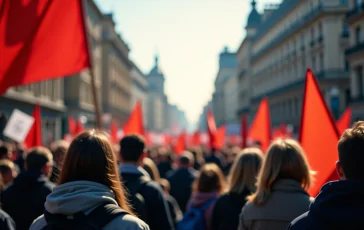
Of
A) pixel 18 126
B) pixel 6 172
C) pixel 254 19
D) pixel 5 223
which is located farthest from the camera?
pixel 254 19

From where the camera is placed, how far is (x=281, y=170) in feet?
11.8

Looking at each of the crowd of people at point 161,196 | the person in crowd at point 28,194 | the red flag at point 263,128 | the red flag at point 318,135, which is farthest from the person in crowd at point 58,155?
the red flag at point 263,128

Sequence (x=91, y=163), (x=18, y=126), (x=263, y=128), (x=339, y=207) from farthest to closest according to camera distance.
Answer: (x=263, y=128) → (x=18, y=126) → (x=91, y=163) → (x=339, y=207)

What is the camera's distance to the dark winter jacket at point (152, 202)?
175 inches

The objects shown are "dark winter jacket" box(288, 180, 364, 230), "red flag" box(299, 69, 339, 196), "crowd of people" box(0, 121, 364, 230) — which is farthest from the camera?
"red flag" box(299, 69, 339, 196)

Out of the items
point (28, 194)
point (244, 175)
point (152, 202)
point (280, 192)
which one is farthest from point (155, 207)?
point (280, 192)

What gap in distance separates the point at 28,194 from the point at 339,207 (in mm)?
3052

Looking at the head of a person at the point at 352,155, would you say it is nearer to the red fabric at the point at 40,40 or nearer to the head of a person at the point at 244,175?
the head of a person at the point at 244,175

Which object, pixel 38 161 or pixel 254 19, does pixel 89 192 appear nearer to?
pixel 38 161

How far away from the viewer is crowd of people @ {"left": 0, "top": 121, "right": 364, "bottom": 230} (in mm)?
2402

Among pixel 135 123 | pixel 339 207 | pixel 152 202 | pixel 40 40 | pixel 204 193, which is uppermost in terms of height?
pixel 40 40

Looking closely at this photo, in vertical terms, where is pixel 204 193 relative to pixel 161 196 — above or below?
below

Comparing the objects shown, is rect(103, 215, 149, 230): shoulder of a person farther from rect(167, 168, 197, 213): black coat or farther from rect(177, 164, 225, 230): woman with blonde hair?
rect(167, 168, 197, 213): black coat

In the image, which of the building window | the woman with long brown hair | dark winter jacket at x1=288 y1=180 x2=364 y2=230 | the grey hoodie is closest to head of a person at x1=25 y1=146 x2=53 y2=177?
the woman with long brown hair
